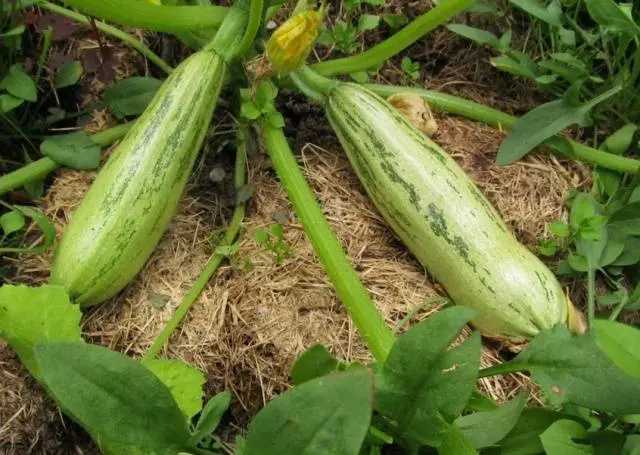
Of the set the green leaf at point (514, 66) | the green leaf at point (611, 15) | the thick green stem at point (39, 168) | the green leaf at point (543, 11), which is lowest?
the thick green stem at point (39, 168)

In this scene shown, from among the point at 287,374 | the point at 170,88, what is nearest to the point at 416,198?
the point at 287,374

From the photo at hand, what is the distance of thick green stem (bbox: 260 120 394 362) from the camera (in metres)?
1.74

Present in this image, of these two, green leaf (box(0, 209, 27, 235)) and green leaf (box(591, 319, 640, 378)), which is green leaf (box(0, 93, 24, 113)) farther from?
green leaf (box(591, 319, 640, 378))

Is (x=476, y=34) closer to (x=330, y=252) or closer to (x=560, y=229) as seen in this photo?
(x=560, y=229)

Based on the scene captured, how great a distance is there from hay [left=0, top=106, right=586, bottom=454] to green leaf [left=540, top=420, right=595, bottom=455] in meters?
0.40

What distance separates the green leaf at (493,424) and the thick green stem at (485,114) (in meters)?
0.90

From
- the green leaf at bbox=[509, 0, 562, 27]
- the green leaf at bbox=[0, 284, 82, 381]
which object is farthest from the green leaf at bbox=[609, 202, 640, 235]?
the green leaf at bbox=[0, 284, 82, 381]

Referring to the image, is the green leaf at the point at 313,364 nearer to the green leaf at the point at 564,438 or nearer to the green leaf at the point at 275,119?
the green leaf at the point at 564,438

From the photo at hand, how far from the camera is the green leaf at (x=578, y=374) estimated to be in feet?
4.78

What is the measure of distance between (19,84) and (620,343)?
4.95 feet

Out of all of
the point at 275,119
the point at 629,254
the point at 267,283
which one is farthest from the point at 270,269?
the point at 629,254

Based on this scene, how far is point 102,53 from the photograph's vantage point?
2.23m

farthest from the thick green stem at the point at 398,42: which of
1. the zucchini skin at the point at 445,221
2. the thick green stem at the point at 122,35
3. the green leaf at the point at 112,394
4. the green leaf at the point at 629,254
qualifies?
the green leaf at the point at 112,394

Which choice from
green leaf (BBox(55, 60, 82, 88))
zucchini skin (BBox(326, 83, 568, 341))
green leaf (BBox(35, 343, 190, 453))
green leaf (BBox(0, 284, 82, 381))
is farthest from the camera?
green leaf (BBox(55, 60, 82, 88))
